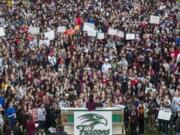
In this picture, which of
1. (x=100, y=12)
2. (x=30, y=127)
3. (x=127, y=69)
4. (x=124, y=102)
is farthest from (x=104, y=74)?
(x=100, y=12)

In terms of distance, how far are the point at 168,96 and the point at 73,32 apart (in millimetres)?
9584

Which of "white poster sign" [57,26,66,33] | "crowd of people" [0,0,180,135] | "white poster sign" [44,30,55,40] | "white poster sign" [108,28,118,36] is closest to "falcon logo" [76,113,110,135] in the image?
"crowd of people" [0,0,180,135]

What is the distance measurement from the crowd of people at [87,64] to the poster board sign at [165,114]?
27cm

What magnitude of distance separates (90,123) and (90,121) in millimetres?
76

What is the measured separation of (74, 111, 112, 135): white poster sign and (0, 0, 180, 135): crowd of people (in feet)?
1.44

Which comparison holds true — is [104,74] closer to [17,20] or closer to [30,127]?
[30,127]

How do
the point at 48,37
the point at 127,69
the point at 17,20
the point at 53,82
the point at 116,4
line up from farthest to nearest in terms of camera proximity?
1. the point at 116,4
2. the point at 17,20
3. the point at 48,37
4. the point at 127,69
5. the point at 53,82

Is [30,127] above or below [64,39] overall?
below

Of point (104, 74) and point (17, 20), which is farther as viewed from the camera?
point (17, 20)

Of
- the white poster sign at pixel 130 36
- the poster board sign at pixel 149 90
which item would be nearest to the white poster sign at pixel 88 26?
the white poster sign at pixel 130 36

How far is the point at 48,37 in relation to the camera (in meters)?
34.6

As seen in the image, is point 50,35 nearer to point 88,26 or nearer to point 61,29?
point 61,29

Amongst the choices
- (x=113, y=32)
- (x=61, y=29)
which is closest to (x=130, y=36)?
(x=113, y=32)

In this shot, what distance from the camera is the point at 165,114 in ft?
86.8
